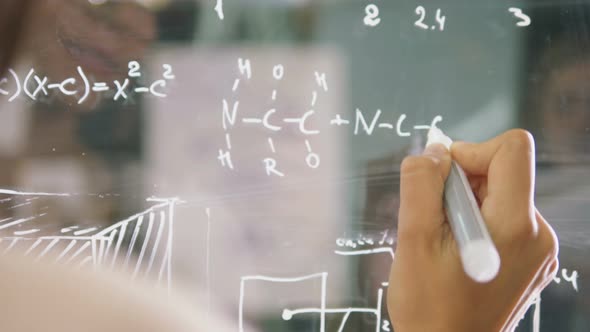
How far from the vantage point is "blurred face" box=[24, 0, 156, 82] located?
74cm

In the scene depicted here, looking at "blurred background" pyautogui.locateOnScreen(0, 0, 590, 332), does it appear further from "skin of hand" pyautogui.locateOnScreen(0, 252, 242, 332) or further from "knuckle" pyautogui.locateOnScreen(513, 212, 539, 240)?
"skin of hand" pyautogui.locateOnScreen(0, 252, 242, 332)

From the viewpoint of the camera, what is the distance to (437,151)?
0.46 metres

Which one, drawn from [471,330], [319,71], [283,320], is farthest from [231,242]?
[471,330]

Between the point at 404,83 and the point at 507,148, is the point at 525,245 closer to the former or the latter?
the point at 507,148

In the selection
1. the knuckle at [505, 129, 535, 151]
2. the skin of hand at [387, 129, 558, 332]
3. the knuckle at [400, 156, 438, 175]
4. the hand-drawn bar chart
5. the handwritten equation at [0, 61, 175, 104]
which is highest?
the handwritten equation at [0, 61, 175, 104]

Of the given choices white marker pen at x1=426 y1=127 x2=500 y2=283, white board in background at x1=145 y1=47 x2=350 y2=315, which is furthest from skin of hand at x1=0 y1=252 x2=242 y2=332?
white board in background at x1=145 y1=47 x2=350 y2=315

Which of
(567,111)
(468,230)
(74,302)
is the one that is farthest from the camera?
(567,111)

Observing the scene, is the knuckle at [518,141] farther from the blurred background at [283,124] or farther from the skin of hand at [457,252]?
the blurred background at [283,124]

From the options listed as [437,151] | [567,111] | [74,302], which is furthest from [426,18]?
[74,302]

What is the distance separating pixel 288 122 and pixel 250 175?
0.07 m

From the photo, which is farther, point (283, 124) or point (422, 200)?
point (283, 124)

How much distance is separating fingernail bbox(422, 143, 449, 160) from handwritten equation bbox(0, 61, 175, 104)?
0.37 meters

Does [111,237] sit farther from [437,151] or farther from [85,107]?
[437,151]

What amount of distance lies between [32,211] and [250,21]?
34 cm
